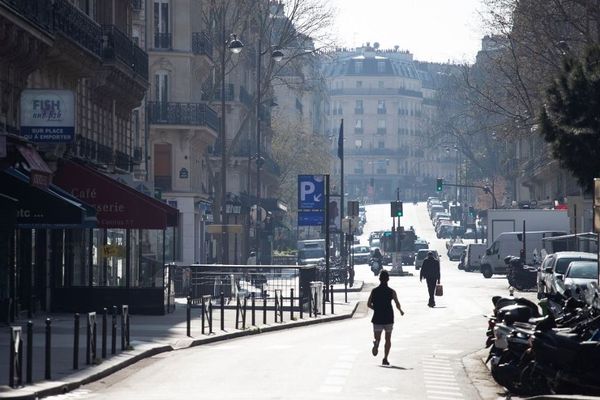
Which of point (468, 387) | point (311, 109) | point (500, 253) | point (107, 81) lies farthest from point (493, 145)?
point (468, 387)

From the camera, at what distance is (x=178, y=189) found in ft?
255

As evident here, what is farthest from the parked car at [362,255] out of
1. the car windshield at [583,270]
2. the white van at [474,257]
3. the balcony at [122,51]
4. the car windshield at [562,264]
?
the car windshield at [583,270]

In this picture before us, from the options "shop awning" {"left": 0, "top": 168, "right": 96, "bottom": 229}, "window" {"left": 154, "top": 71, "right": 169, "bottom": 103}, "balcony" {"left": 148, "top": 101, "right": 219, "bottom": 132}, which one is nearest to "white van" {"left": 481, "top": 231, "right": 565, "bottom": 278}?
"balcony" {"left": 148, "top": 101, "right": 219, "bottom": 132}

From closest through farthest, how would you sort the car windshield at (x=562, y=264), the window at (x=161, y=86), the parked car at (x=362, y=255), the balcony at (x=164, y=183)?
the car windshield at (x=562, y=264), the window at (x=161, y=86), the balcony at (x=164, y=183), the parked car at (x=362, y=255)

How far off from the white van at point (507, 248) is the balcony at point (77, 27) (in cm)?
3503

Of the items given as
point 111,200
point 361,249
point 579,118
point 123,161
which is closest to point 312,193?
point 123,161

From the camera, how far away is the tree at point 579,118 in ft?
107

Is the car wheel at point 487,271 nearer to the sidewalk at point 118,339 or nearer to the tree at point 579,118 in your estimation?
the sidewalk at point 118,339

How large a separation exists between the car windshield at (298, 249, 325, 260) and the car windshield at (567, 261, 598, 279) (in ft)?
161

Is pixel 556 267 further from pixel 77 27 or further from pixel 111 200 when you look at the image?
pixel 77 27

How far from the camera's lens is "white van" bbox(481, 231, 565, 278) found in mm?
78375

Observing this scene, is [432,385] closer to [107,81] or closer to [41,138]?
[41,138]

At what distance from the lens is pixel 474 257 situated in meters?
103

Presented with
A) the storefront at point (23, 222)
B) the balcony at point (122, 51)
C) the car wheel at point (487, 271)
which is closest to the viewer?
the storefront at point (23, 222)
